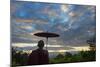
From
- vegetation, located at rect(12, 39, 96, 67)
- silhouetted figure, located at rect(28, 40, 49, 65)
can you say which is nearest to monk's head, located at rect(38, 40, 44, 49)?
silhouetted figure, located at rect(28, 40, 49, 65)

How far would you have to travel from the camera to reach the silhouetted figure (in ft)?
8.40

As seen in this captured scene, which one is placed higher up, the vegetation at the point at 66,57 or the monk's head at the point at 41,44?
the monk's head at the point at 41,44

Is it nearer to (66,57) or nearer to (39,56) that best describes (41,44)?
(39,56)

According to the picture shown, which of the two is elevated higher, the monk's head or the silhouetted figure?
the monk's head

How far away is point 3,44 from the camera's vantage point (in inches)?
96.3

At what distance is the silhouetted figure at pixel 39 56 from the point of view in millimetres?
2561

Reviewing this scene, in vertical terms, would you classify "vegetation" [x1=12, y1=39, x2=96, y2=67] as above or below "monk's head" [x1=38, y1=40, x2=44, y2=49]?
below

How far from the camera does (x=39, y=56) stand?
8.50 ft

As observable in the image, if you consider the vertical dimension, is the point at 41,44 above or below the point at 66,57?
above

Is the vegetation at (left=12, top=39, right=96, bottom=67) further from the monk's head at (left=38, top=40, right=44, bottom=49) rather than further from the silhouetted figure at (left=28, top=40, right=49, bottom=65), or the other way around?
the monk's head at (left=38, top=40, right=44, bottom=49)

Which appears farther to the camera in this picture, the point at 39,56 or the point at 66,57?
the point at 66,57

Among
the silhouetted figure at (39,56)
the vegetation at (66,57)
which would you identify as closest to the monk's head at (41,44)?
the silhouetted figure at (39,56)

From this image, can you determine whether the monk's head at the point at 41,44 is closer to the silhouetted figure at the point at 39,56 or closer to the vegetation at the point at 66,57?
the silhouetted figure at the point at 39,56

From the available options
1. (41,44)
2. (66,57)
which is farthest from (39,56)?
(66,57)
